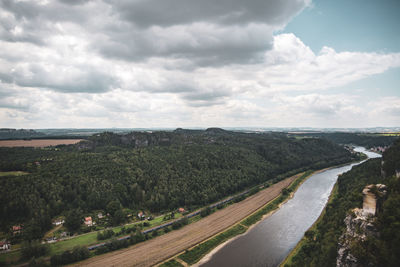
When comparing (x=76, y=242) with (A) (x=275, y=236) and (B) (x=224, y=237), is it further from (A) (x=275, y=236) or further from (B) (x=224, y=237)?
(A) (x=275, y=236)

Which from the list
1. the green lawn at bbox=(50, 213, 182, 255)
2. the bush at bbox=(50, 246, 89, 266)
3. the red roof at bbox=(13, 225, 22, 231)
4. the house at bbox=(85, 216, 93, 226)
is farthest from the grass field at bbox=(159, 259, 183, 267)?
the red roof at bbox=(13, 225, 22, 231)

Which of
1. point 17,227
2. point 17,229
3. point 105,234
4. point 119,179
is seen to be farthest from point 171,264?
point 119,179

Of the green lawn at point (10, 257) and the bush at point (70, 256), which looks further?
the bush at point (70, 256)

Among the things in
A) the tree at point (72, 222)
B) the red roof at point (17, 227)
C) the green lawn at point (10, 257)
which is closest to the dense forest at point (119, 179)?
the tree at point (72, 222)

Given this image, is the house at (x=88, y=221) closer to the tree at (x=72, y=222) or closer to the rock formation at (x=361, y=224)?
the tree at (x=72, y=222)

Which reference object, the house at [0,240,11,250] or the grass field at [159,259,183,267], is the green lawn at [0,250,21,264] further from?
the grass field at [159,259,183,267]

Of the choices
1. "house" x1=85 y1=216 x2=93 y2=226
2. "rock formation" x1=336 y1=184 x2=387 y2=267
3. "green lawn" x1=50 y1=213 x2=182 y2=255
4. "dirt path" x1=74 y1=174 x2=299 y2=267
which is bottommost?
"dirt path" x1=74 y1=174 x2=299 y2=267

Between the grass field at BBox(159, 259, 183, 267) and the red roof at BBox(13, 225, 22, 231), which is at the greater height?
the red roof at BBox(13, 225, 22, 231)

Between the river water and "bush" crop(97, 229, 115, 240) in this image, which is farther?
"bush" crop(97, 229, 115, 240)
